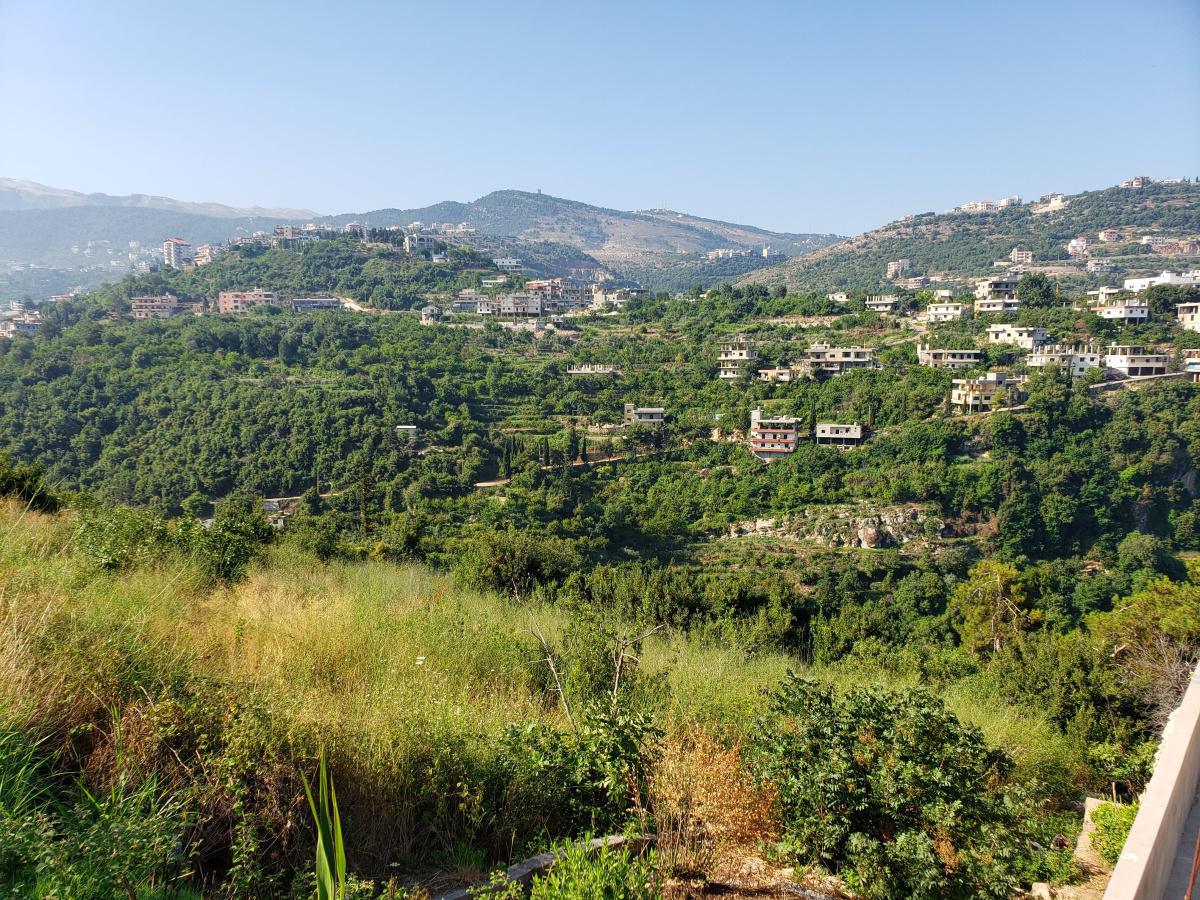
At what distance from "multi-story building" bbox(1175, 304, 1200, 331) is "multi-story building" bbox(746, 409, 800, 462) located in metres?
20.3

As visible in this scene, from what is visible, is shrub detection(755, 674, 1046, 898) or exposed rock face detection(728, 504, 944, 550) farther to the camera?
exposed rock face detection(728, 504, 944, 550)


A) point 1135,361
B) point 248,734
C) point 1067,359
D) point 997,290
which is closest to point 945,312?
point 997,290

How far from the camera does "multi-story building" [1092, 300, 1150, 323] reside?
109ft

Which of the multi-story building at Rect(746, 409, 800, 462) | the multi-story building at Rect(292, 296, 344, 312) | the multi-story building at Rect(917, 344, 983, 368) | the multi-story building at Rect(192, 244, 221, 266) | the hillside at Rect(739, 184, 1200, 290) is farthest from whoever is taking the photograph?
the hillside at Rect(739, 184, 1200, 290)

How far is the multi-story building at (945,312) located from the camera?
38.1 meters

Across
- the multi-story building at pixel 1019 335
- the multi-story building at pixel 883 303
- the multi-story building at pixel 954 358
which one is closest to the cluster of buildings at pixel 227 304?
the multi-story building at pixel 883 303

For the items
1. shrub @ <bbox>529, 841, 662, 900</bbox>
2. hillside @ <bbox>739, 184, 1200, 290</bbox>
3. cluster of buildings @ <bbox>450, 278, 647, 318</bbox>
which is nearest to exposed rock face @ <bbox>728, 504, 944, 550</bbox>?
shrub @ <bbox>529, 841, 662, 900</bbox>

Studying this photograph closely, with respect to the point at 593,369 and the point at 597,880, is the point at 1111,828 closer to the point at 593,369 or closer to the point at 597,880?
A: the point at 597,880

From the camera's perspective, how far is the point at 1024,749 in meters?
4.55

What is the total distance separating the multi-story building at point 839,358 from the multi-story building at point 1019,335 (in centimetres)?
579

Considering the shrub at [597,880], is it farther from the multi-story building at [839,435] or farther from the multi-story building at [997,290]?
the multi-story building at [997,290]

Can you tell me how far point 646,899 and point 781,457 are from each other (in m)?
25.7

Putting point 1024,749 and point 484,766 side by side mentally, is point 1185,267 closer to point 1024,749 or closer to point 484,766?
point 1024,749

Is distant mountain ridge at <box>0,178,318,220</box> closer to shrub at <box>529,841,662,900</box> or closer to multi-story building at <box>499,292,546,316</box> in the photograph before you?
multi-story building at <box>499,292,546,316</box>
